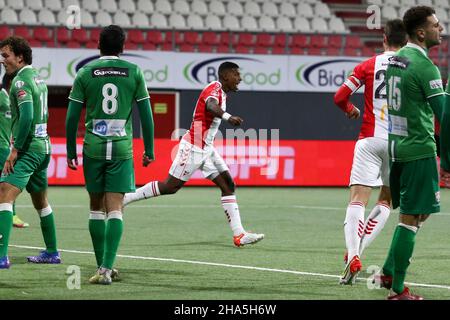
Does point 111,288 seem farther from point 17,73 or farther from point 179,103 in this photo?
point 179,103

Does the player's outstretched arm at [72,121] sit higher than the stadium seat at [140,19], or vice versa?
the stadium seat at [140,19]

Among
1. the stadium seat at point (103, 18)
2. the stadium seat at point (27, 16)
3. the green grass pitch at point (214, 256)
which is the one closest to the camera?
the green grass pitch at point (214, 256)

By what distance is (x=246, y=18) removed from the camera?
29.1m

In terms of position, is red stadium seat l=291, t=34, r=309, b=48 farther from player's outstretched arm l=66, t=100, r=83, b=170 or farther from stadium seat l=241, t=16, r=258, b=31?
player's outstretched arm l=66, t=100, r=83, b=170

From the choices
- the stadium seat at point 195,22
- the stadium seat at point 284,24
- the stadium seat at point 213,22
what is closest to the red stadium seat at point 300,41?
the stadium seat at point 284,24

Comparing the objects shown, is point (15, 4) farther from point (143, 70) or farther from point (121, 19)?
point (143, 70)

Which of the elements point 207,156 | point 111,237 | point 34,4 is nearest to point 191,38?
point 34,4

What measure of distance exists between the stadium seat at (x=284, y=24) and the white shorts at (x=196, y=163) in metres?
17.0

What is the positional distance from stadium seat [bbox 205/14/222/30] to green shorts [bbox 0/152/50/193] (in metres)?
18.8

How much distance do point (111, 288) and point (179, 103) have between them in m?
19.9

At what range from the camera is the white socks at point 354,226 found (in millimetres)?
8805

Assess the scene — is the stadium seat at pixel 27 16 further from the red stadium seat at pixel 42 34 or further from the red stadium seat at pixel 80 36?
the red stadium seat at pixel 80 36

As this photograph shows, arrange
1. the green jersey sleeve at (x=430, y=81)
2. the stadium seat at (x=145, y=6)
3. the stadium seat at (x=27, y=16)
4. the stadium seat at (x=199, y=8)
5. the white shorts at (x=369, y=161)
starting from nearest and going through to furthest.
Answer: the green jersey sleeve at (x=430, y=81) < the white shorts at (x=369, y=161) < the stadium seat at (x=27, y=16) < the stadium seat at (x=145, y=6) < the stadium seat at (x=199, y=8)
